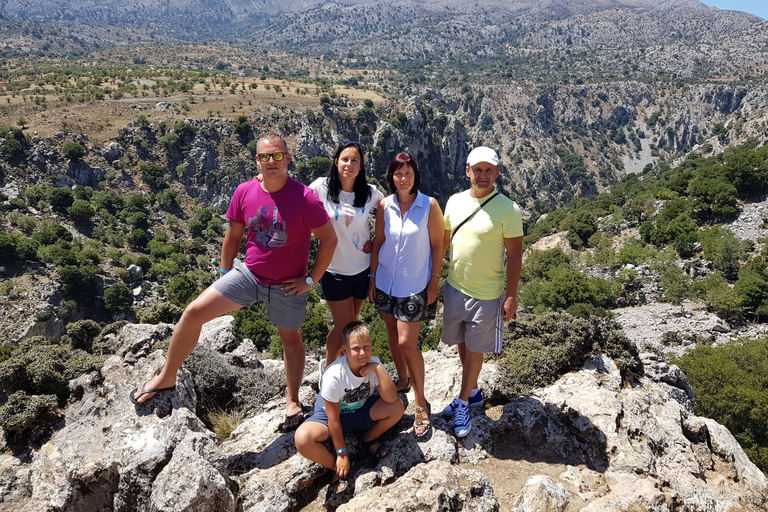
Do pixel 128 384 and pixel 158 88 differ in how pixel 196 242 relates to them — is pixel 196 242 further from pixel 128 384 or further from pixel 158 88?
pixel 128 384

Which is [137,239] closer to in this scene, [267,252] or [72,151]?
[72,151]

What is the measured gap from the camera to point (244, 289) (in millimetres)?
3785

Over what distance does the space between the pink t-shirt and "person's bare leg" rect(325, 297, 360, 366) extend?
0.67m

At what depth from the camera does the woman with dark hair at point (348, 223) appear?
3996 millimetres

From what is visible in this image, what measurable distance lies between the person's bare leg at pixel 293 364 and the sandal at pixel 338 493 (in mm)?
1006

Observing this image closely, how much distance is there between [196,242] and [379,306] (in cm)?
4266

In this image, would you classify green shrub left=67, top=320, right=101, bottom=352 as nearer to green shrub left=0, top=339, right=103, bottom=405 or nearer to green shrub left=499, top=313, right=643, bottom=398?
green shrub left=0, top=339, right=103, bottom=405

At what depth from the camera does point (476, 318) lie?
4066 millimetres

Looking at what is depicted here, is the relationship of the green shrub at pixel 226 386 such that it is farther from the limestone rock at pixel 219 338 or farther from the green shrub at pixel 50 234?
the green shrub at pixel 50 234

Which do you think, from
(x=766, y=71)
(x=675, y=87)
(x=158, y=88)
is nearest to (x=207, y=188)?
(x=158, y=88)

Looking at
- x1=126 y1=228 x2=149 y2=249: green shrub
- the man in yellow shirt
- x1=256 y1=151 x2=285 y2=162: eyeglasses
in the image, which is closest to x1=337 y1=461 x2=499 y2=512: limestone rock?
the man in yellow shirt

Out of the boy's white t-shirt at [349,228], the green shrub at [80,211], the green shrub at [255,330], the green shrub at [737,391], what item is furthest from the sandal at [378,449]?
the green shrub at [80,211]

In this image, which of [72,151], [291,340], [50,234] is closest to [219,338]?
[291,340]

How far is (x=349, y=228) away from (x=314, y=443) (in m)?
2.06
